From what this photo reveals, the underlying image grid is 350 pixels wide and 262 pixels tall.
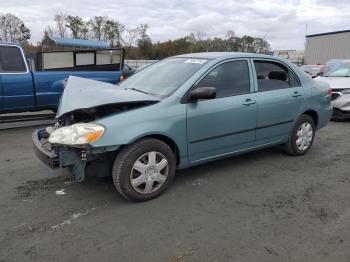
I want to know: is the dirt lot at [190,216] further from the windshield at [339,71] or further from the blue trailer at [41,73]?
the windshield at [339,71]

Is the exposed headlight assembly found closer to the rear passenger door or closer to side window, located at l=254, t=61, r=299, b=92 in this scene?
the rear passenger door

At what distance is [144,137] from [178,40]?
43.2 m

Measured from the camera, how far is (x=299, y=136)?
550cm

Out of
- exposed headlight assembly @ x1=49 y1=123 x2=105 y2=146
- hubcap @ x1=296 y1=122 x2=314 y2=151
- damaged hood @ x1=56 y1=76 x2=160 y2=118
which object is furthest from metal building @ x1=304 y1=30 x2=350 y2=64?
exposed headlight assembly @ x1=49 y1=123 x2=105 y2=146

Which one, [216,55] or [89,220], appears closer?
[89,220]

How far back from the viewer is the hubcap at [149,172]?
12.2 feet

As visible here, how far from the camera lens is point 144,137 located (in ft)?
12.4

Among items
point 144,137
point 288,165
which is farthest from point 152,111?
point 288,165

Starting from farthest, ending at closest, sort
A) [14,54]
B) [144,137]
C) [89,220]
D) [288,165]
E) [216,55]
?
[14,54], [288,165], [216,55], [144,137], [89,220]

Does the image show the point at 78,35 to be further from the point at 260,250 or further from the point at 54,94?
the point at 260,250

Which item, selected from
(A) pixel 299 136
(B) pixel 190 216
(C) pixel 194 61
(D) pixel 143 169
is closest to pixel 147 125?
(D) pixel 143 169

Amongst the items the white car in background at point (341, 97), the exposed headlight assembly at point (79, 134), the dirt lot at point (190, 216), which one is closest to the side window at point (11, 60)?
the dirt lot at point (190, 216)

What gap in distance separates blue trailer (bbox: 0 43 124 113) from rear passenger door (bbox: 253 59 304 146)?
3.72 meters

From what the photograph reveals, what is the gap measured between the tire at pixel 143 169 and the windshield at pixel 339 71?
24.8 ft
